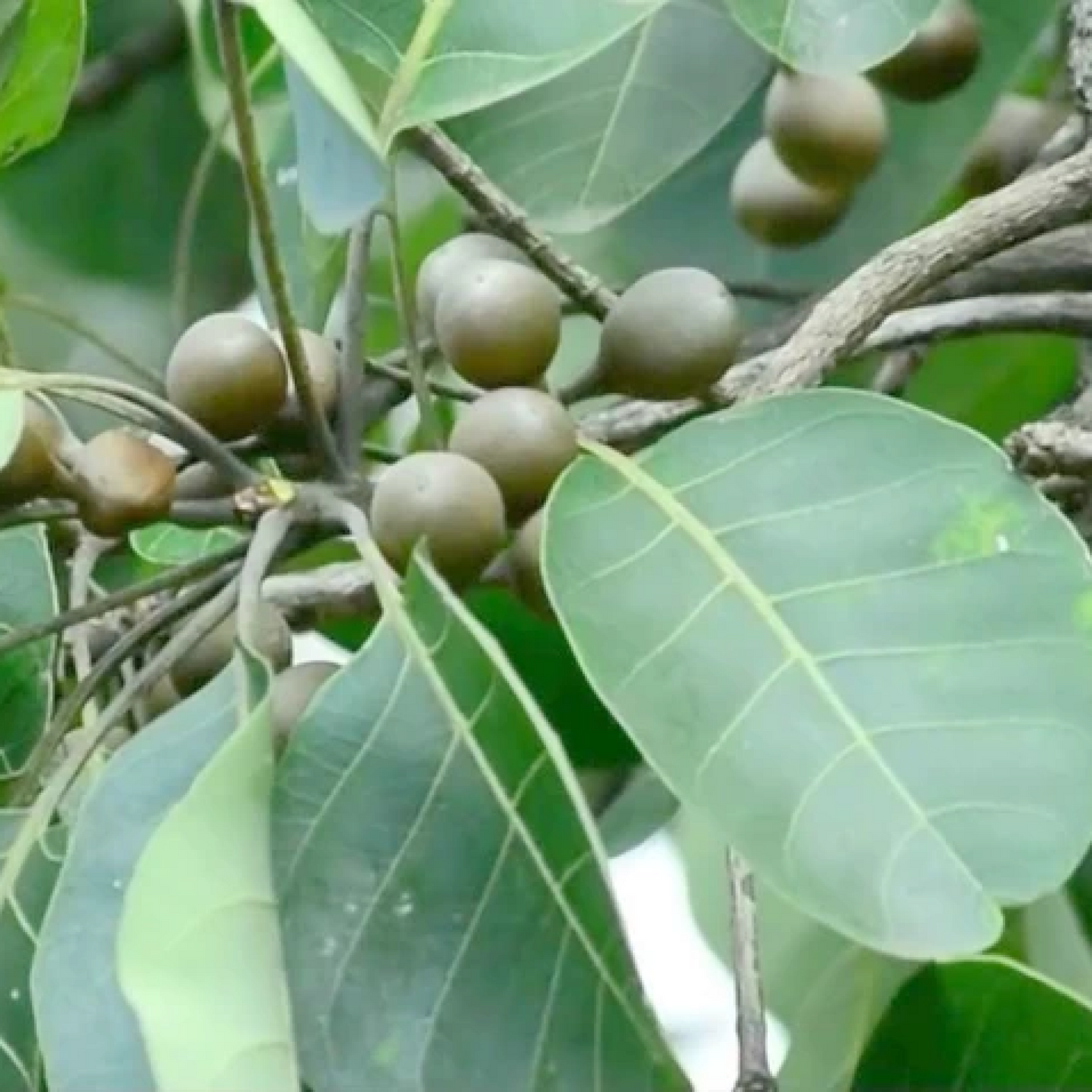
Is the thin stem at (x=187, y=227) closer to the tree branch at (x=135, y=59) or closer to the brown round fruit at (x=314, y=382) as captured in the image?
the tree branch at (x=135, y=59)

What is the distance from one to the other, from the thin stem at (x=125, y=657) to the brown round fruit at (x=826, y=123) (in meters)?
0.37

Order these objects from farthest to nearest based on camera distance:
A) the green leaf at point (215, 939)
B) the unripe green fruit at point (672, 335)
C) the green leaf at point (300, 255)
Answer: the green leaf at point (300, 255) < the unripe green fruit at point (672, 335) < the green leaf at point (215, 939)

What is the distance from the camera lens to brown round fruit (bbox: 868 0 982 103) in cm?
99

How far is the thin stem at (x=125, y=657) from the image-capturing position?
66 centimetres

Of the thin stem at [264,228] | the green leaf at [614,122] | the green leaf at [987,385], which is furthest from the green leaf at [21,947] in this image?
the green leaf at [987,385]

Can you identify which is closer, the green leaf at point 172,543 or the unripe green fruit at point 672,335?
the unripe green fruit at point 672,335

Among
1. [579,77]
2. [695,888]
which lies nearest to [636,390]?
[579,77]

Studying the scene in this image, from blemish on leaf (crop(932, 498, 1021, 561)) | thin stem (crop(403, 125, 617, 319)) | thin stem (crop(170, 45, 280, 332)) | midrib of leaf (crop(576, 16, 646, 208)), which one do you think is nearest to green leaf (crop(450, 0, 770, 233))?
midrib of leaf (crop(576, 16, 646, 208))

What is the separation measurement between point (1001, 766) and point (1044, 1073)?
0.13 m

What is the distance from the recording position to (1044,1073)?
64 cm

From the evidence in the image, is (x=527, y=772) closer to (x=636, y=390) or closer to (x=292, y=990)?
(x=292, y=990)

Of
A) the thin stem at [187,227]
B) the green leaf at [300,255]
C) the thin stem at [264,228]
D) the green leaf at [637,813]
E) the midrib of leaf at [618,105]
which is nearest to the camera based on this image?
the thin stem at [264,228]

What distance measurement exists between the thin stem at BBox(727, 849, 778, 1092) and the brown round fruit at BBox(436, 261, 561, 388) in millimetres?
165

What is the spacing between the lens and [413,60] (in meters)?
0.63
